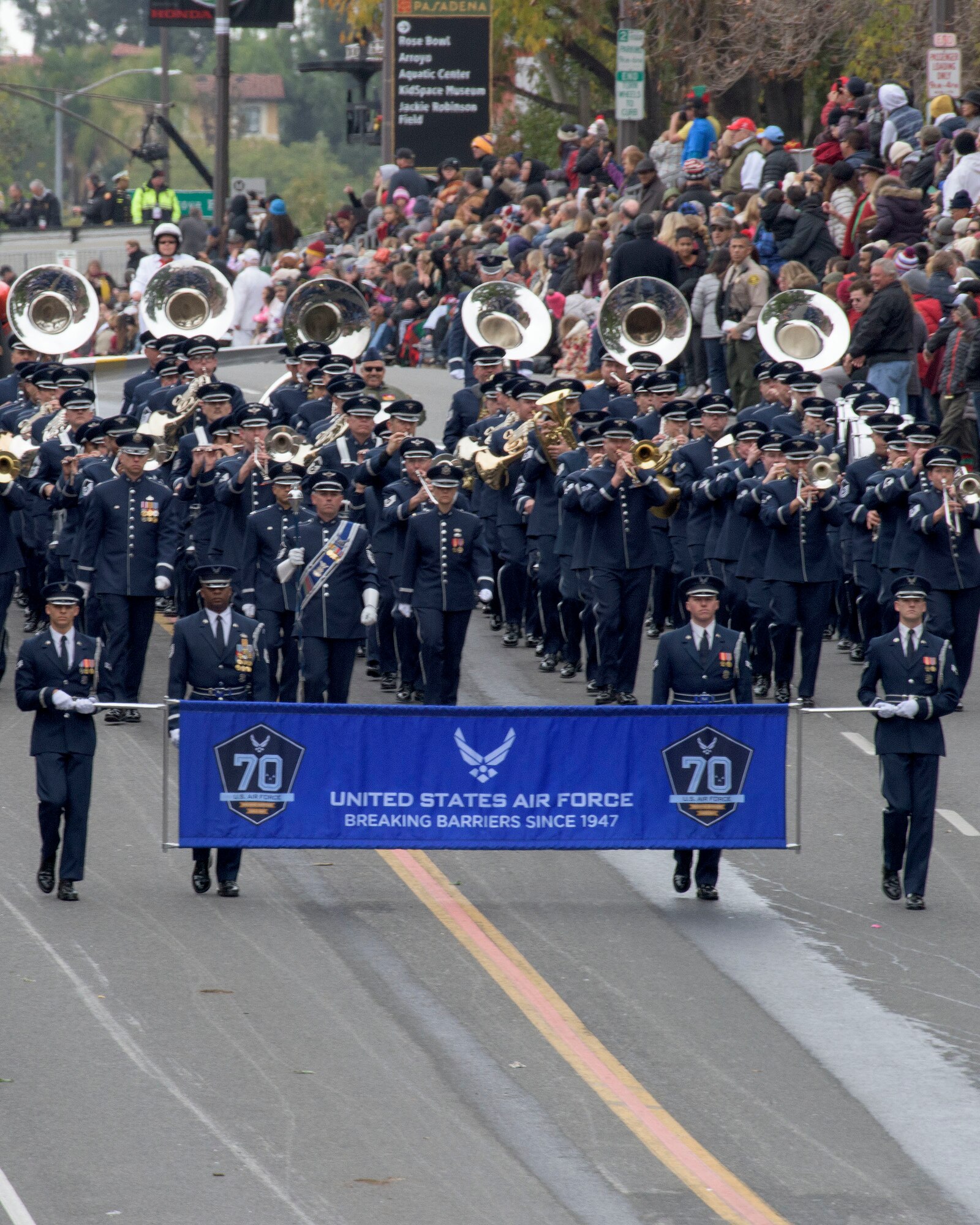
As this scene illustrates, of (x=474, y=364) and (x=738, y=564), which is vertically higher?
(x=474, y=364)

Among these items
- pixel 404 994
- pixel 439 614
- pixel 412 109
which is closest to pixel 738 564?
pixel 439 614

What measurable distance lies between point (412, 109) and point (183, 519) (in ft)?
73.0

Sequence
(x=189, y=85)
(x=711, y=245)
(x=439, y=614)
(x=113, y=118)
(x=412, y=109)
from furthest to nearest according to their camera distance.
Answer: (x=189, y=85) < (x=113, y=118) < (x=412, y=109) < (x=711, y=245) < (x=439, y=614)

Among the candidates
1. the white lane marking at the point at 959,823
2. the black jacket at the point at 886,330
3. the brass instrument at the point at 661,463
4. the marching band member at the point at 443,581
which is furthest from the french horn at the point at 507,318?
the white lane marking at the point at 959,823

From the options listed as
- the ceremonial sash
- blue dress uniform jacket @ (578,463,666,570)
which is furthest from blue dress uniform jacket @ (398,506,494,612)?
blue dress uniform jacket @ (578,463,666,570)

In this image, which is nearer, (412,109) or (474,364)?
(474,364)

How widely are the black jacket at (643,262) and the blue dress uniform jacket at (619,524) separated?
6883mm

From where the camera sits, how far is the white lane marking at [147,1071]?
8.45m

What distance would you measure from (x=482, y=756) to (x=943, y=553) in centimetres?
562

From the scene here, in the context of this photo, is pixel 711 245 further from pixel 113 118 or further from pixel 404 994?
pixel 113 118

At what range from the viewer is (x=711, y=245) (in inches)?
1013

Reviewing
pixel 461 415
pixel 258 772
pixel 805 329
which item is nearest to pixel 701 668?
pixel 258 772

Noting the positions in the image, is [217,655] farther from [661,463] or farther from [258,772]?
[661,463]

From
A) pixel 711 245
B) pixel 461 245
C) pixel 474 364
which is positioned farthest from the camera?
pixel 461 245
